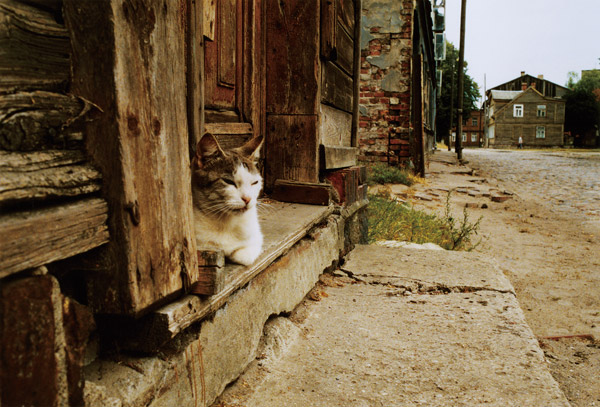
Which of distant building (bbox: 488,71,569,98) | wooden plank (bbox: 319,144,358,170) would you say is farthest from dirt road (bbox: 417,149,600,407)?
distant building (bbox: 488,71,569,98)

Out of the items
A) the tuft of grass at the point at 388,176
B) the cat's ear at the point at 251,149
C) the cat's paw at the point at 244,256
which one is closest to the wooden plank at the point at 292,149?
the cat's ear at the point at 251,149

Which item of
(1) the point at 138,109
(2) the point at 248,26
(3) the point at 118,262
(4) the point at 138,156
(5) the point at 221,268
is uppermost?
(2) the point at 248,26

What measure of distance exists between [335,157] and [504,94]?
205 ft

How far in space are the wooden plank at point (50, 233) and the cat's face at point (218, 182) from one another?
68cm

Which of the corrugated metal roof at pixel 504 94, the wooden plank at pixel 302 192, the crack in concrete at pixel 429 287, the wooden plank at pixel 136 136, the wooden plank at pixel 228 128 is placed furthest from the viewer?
the corrugated metal roof at pixel 504 94

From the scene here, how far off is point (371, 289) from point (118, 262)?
2068mm

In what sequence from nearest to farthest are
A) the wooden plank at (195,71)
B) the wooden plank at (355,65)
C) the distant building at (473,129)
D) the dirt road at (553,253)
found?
the wooden plank at (195,71) → the dirt road at (553,253) → the wooden plank at (355,65) → the distant building at (473,129)

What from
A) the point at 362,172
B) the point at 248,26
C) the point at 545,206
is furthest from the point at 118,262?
the point at 545,206

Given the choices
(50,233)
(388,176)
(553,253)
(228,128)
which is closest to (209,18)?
(228,128)

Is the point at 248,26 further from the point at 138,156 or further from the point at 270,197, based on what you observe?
the point at 138,156

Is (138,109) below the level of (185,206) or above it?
above

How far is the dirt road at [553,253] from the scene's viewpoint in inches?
109

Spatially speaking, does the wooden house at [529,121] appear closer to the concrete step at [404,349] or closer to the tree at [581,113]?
the tree at [581,113]

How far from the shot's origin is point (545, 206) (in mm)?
8352
